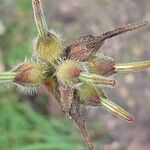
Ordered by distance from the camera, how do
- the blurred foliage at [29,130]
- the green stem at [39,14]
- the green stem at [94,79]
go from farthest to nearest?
the blurred foliage at [29,130], the green stem at [39,14], the green stem at [94,79]

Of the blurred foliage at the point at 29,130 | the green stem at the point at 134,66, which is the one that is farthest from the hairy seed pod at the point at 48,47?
the blurred foliage at the point at 29,130

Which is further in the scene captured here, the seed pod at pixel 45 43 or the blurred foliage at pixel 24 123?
the blurred foliage at pixel 24 123

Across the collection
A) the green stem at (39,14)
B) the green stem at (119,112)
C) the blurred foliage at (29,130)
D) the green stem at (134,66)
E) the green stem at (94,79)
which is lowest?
the blurred foliage at (29,130)

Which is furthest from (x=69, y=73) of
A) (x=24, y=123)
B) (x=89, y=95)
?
(x=24, y=123)

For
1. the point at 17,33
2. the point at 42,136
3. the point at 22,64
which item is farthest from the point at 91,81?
the point at 17,33

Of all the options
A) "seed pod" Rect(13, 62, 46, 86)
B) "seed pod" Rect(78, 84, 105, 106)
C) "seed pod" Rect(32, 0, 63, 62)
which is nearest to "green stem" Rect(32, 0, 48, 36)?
"seed pod" Rect(32, 0, 63, 62)

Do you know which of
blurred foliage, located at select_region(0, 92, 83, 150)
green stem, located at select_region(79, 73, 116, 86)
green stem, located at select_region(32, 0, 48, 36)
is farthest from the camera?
blurred foliage, located at select_region(0, 92, 83, 150)

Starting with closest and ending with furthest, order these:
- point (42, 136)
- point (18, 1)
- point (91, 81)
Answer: point (91, 81), point (42, 136), point (18, 1)

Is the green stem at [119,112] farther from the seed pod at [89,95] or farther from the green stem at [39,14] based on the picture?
the green stem at [39,14]

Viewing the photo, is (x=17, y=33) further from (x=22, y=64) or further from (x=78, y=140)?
(x=22, y=64)

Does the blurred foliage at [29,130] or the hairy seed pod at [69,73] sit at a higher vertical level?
the hairy seed pod at [69,73]

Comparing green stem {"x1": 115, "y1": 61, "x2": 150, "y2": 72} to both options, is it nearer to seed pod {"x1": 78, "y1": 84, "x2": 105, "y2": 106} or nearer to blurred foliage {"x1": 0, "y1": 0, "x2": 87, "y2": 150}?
seed pod {"x1": 78, "y1": 84, "x2": 105, "y2": 106}
